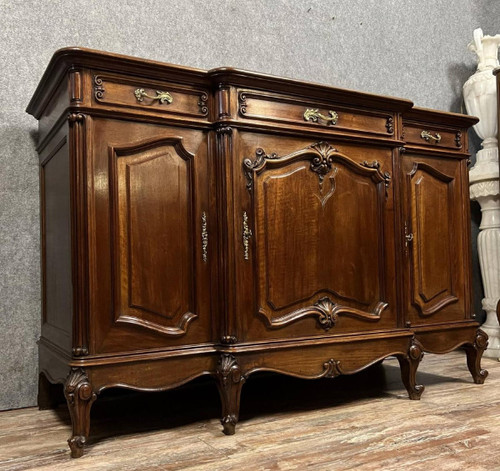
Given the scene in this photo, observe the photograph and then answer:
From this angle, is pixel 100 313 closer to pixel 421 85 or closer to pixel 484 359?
pixel 484 359

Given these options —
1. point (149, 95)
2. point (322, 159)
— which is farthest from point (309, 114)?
point (149, 95)

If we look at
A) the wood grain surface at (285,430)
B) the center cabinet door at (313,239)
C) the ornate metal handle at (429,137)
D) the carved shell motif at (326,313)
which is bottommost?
the wood grain surface at (285,430)

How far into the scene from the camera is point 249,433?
140cm

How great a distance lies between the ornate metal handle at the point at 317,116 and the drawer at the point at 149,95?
0.99 feet

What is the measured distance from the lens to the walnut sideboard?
1.34 meters

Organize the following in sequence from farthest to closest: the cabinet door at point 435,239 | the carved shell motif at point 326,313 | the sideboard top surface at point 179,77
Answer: the cabinet door at point 435,239 → the carved shell motif at point 326,313 → the sideboard top surface at point 179,77

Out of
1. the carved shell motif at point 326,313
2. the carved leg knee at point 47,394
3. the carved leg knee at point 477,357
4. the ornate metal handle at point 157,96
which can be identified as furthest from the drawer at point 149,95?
the carved leg knee at point 477,357

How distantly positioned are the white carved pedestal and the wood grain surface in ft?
1.96

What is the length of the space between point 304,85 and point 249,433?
947mm

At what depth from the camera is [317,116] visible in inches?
63.8

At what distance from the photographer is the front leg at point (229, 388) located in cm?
140

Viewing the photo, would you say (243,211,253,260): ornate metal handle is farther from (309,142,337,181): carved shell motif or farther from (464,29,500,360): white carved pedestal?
(464,29,500,360): white carved pedestal

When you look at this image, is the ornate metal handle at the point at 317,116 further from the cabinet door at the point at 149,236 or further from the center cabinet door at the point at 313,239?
the cabinet door at the point at 149,236

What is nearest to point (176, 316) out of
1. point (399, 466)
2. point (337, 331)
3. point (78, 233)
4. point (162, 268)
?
point (162, 268)
